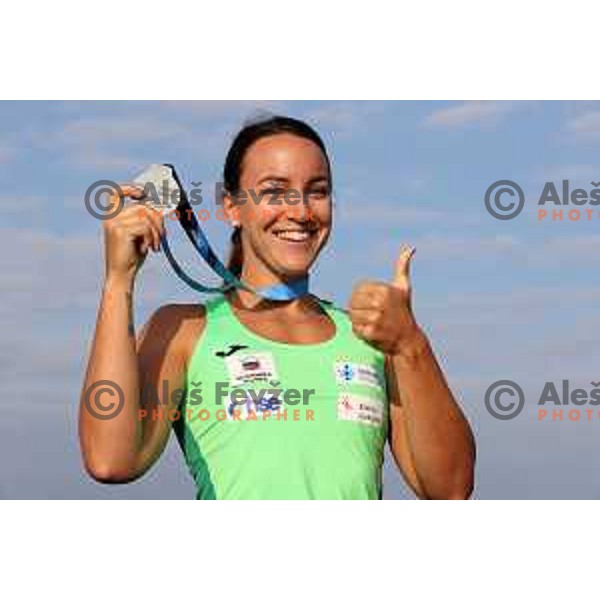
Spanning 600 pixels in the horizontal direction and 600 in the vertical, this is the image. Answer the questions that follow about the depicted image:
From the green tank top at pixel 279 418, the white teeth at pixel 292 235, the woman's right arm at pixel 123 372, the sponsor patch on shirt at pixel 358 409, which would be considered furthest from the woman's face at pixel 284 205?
the sponsor patch on shirt at pixel 358 409

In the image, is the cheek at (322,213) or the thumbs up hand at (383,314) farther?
the cheek at (322,213)

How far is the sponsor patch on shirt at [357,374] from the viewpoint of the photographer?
405 centimetres

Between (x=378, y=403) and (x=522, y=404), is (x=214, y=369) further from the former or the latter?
(x=522, y=404)

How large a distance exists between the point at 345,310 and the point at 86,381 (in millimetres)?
949

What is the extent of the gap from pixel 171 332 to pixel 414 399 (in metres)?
0.81

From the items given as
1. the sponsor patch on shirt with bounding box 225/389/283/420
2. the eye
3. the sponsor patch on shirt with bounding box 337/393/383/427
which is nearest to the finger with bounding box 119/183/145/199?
the eye

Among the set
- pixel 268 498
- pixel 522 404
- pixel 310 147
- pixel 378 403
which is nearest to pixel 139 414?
pixel 268 498

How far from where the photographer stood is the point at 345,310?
428 cm

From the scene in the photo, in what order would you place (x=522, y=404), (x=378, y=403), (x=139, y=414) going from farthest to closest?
1. (x=522, y=404)
2. (x=378, y=403)
3. (x=139, y=414)

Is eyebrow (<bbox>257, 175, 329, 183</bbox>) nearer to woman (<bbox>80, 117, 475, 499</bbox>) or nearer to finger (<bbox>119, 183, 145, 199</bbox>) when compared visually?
woman (<bbox>80, 117, 475, 499</bbox>)

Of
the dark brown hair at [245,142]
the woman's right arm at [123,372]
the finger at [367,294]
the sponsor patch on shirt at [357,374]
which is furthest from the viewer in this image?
the dark brown hair at [245,142]

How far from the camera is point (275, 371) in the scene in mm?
4027

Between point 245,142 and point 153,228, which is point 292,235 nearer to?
point 245,142

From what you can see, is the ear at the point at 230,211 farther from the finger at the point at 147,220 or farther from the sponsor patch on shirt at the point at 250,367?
the sponsor patch on shirt at the point at 250,367
